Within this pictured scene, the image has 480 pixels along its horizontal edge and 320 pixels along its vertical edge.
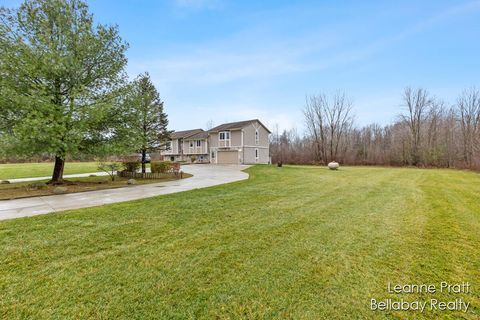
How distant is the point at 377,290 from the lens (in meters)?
2.45

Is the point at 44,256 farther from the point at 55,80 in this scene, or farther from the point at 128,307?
Result: the point at 55,80

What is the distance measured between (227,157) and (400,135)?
2661 centimetres

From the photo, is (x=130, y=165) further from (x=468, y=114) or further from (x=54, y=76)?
(x=468, y=114)

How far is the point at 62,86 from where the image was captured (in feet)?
31.5

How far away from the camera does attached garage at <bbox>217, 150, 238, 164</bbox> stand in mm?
28578

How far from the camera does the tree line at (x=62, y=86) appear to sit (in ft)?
27.0

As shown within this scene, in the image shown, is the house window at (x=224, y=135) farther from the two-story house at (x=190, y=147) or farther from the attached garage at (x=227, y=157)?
the two-story house at (x=190, y=147)

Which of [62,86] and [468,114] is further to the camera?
[468,114]

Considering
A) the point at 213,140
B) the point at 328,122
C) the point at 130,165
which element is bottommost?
the point at 130,165

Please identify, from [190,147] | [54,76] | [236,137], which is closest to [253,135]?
[236,137]

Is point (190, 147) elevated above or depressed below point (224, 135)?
below

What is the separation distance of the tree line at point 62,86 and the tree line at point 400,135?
30.1m

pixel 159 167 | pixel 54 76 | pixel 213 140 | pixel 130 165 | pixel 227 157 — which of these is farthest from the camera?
pixel 213 140

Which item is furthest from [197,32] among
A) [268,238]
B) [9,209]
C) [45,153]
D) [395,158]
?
[395,158]
